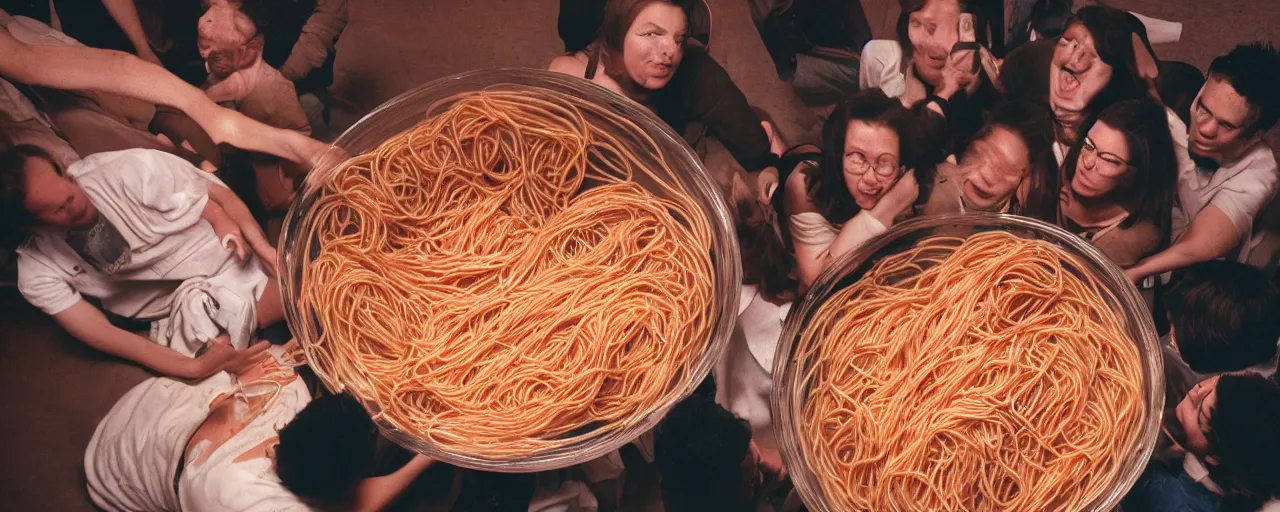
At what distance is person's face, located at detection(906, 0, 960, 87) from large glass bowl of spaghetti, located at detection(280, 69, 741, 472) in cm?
66

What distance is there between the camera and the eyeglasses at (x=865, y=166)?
2115 mm

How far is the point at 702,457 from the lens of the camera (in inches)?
80.0

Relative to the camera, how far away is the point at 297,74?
2.10 m

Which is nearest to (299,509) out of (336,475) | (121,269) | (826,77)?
(336,475)

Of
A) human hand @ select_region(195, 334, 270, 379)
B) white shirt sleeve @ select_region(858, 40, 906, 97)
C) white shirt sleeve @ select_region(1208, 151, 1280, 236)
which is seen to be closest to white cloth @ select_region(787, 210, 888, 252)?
white shirt sleeve @ select_region(858, 40, 906, 97)

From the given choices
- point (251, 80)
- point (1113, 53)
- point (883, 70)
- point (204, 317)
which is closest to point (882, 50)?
point (883, 70)

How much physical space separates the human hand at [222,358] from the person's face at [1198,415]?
2445 millimetres

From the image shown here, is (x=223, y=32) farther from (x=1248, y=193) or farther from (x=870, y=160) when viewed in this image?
(x=1248, y=193)

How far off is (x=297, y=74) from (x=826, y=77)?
137cm

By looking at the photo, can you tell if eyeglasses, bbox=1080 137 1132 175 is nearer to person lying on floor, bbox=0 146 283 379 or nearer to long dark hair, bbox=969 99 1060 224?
long dark hair, bbox=969 99 1060 224

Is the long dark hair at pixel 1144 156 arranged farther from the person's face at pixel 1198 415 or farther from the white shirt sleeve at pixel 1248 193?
the person's face at pixel 1198 415

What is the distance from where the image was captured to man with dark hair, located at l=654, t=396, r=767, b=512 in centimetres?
203

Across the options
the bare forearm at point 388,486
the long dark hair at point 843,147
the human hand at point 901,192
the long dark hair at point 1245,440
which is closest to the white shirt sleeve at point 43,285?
Answer: the bare forearm at point 388,486

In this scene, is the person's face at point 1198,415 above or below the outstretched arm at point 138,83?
below
